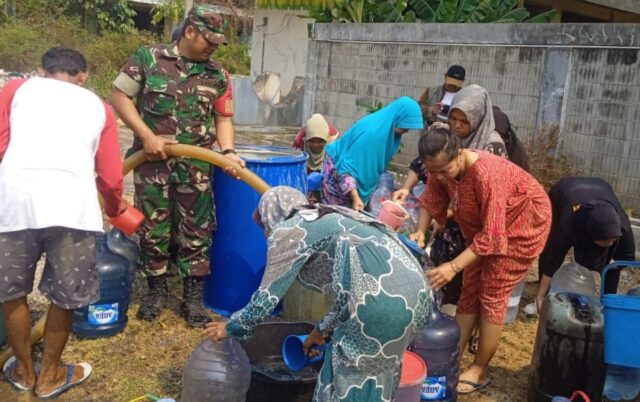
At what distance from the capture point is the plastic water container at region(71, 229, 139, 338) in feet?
13.4

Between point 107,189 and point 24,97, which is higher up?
point 24,97

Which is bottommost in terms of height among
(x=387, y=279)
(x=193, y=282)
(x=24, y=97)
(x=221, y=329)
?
(x=193, y=282)

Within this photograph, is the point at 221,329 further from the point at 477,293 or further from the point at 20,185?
the point at 477,293

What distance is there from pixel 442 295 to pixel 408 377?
1.37 metres

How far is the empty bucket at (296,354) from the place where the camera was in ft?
10.3

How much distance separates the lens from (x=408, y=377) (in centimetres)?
308

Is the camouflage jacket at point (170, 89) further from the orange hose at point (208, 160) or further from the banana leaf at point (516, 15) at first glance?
the banana leaf at point (516, 15)

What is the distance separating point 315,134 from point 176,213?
1758 mm

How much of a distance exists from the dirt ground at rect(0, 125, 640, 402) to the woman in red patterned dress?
246mm

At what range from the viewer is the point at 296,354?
3.21 metres

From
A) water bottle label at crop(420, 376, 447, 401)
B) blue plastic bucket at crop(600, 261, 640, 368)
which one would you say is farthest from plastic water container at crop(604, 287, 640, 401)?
water bottle label at crop(420, 376, 447, 401)

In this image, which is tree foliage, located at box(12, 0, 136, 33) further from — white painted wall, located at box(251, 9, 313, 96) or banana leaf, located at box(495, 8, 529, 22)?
banana leaf, located at box(495, 8, 529, 22)

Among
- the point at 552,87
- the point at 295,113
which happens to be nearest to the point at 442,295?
the point at 552,87

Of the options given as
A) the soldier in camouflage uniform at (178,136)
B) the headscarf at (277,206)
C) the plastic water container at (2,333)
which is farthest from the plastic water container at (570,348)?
the plastic water container at (2,333)
